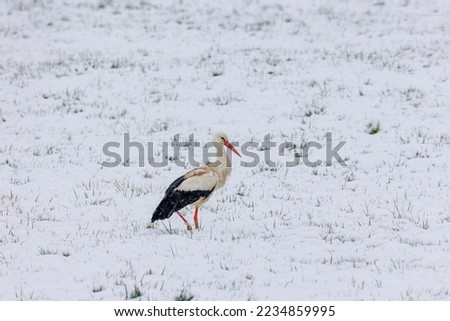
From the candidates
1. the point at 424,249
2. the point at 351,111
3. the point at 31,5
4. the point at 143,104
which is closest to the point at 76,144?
the point at 143,104

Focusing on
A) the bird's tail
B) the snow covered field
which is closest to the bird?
the bird's tail

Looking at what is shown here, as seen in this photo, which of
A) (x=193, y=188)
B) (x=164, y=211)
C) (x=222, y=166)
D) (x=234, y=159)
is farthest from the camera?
(x=234, y=159)

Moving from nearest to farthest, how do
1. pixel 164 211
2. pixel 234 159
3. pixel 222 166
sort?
pixel 164 211 < pixel 222 166 < pixel 234 159

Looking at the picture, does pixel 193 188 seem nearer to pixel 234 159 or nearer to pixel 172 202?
pixel 172 202

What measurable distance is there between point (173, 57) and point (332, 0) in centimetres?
1039

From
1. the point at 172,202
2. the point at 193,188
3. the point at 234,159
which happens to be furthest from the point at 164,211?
the point at 234,159

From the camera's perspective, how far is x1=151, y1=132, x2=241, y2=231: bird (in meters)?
7.57

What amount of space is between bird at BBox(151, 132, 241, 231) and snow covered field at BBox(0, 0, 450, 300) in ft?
1.16

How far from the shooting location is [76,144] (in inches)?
472

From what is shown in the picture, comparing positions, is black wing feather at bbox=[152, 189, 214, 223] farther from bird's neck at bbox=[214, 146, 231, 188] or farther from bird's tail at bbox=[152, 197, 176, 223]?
bird's neck at bbox=[214, 146, 231, 188]

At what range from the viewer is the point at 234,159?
11.3 m

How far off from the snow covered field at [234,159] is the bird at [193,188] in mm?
353

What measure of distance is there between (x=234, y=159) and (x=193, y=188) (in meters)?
3.67
